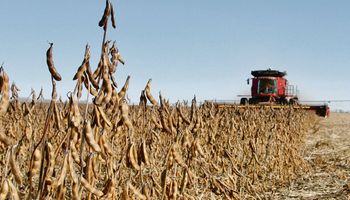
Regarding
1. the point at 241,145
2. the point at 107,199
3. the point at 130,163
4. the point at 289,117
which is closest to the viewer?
the point at 130,163

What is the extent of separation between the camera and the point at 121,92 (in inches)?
115

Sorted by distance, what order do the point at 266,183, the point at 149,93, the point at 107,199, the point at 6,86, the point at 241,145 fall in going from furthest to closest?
the point at 241,145
the point at 266,183
the point at 149,93
the point at 107,199
the point at 6,86

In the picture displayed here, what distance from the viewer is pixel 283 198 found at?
6367mm

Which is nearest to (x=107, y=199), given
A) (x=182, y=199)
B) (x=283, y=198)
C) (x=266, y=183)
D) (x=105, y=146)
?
(x=105, y=146)

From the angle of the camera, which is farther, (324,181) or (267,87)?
(267,87)

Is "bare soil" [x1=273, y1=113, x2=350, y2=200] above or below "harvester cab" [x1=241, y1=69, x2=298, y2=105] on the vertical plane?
below

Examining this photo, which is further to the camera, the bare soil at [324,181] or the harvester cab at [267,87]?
the harvester cab at [267,87]

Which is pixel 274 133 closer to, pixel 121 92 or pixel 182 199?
pixel 182 199

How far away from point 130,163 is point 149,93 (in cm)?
57

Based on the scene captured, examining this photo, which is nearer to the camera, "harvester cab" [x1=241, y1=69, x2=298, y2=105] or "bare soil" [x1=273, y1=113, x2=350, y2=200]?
"bare soil" [x1=273, y1=113, x2=350, y2=200]

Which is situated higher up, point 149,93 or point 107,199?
point 149,93

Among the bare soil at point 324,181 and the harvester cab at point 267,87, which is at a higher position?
the harvester cab at point 267,87

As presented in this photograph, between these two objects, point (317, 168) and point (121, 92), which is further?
point (317, 168)

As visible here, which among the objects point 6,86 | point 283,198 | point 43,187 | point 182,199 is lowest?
point 283,198
